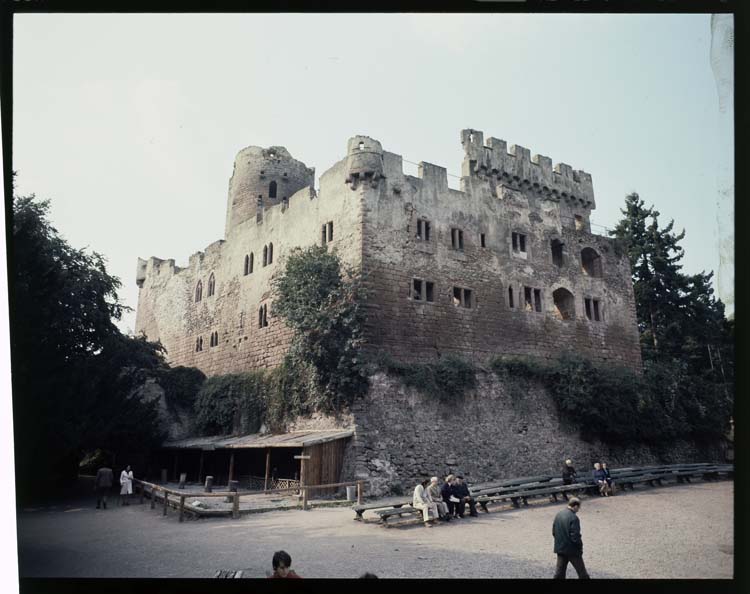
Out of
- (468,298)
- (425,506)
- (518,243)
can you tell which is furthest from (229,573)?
(518,243)

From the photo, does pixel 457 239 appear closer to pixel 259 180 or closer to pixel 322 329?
pixel 322 329

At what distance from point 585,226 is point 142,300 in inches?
963

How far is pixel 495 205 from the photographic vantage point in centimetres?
2252

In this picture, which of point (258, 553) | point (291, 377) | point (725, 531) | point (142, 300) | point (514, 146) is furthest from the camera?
point (142, 300)

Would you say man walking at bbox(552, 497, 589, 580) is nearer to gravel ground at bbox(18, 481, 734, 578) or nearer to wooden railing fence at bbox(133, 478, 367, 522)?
gravel ground at bbox(18, 481, 734, 578)

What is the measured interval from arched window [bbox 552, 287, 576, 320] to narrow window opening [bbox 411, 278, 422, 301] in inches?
A: 261

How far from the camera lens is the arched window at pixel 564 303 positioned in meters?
A: 23.5

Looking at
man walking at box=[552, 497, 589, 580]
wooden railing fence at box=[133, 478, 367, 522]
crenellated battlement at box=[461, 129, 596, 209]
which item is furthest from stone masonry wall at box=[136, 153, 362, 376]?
man walking at box=[552, 497, 589, 580]

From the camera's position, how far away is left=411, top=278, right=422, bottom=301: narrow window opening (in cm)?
1956

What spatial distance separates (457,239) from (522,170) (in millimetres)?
5442

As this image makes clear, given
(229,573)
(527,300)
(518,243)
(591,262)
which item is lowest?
(229,573)

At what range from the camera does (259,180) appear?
98.6 ft
